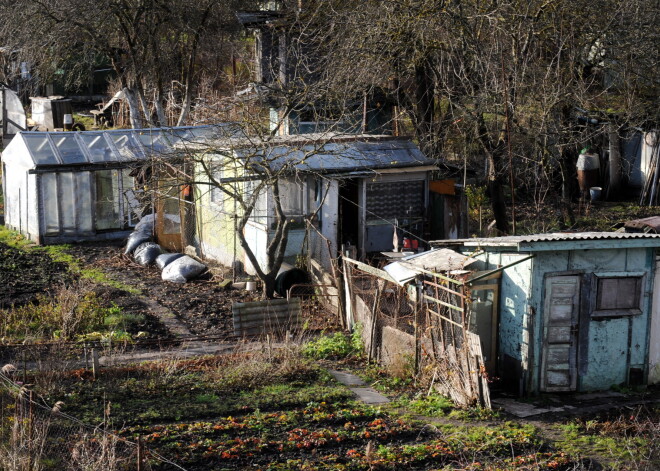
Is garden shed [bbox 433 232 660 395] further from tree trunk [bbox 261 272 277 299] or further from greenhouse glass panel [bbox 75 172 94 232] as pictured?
greenhouse glass panel [bbox 75 172 94 232]

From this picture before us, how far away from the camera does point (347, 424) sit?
939cm

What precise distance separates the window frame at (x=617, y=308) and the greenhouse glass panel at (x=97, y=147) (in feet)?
44.5

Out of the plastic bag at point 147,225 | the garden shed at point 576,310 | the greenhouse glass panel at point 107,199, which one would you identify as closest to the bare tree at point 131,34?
the greenhouse glass panel at point 107,199

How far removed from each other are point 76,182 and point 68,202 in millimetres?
534

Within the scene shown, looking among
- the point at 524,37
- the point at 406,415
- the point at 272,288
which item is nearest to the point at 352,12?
the point at 524,37

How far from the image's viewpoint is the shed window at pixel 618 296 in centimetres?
1076

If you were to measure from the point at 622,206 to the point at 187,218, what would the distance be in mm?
11223

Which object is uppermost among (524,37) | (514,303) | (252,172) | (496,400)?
(524,37)

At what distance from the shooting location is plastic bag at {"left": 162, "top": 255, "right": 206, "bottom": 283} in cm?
1719

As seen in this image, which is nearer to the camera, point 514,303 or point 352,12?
point 514,303

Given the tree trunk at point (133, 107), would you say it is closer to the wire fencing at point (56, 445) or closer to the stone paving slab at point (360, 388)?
the stone paving slab at point (360, 388)

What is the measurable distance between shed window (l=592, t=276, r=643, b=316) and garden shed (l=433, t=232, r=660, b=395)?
0.04 ft

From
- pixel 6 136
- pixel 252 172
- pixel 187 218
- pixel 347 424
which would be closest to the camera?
pixel 347 424

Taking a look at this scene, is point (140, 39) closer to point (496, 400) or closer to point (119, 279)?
point (119, 279)
